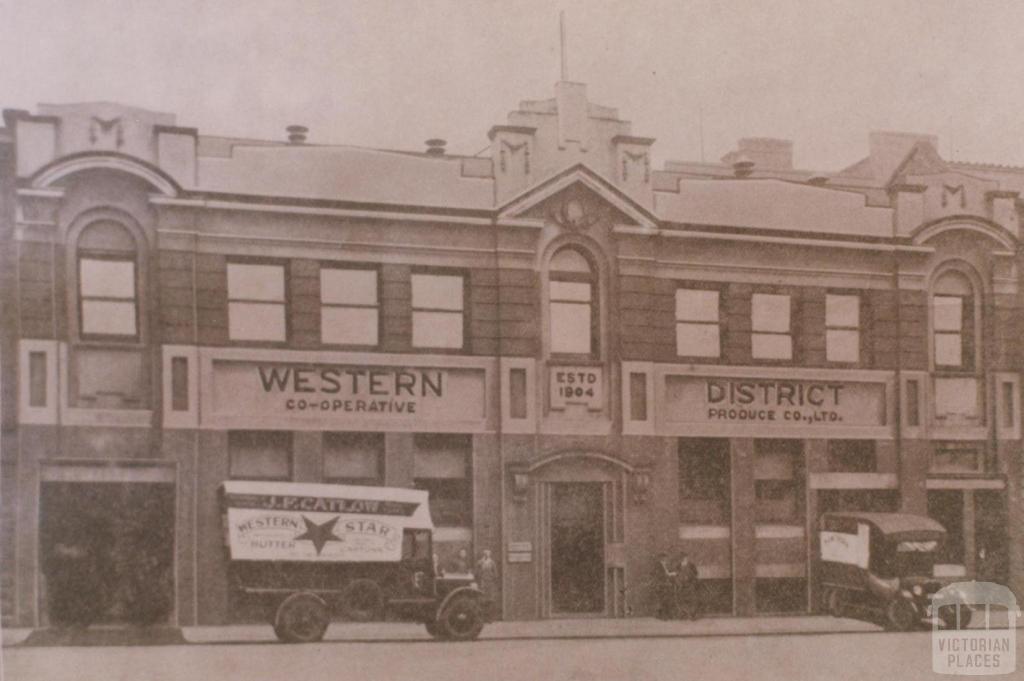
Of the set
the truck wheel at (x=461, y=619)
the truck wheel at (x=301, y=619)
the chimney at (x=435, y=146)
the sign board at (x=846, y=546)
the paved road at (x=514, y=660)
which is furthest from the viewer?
the sign board at (x=846, y=546)

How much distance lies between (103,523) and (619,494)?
4080 mm

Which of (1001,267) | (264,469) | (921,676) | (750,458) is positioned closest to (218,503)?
(264,469)

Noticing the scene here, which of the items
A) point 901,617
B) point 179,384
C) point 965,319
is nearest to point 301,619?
point 179,384

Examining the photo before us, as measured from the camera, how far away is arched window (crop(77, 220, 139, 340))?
888 centimetres

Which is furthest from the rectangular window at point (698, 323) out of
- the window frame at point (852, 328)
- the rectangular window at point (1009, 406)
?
the rectangular window at point (1009, 406)

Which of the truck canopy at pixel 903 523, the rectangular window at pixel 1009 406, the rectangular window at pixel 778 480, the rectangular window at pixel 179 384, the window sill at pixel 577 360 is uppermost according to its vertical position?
the window sill at pixel 577 360

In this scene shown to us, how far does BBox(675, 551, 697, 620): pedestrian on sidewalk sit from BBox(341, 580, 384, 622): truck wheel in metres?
2.46

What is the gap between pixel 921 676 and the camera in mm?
9922

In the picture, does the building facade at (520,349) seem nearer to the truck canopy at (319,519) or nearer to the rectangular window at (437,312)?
the rectangular window at (437,312)

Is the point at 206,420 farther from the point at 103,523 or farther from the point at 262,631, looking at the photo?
the point at 262,631

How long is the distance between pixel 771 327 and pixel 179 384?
196 inches

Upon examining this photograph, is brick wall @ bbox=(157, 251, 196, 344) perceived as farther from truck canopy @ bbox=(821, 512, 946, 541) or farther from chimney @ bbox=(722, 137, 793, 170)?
truck canopy @ bbox=(821, 512, 946, 541)

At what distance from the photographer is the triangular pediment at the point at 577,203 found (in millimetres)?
9953

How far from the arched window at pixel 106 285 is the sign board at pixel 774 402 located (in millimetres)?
4376
